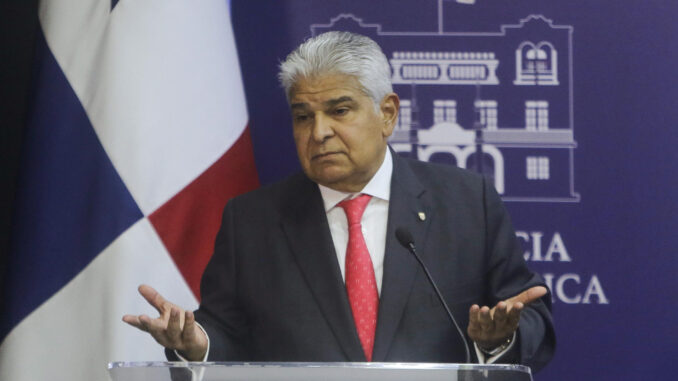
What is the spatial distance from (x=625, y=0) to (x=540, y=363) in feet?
Result: 4.72

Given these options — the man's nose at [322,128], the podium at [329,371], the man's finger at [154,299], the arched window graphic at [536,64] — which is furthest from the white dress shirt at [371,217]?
the podium at [329,371]

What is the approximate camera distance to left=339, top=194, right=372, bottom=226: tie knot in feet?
8.00

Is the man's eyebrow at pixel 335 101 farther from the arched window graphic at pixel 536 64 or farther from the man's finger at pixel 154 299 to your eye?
the arched window graphic at pixel 536 64

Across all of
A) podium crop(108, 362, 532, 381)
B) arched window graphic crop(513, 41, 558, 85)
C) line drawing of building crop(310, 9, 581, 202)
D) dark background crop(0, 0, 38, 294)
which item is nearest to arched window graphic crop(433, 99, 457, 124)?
line drawing of building crop(310, 9, 581, 202)

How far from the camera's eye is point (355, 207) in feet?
8.09

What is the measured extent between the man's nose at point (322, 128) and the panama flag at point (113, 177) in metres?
0.60

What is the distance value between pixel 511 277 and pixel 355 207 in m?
0.42

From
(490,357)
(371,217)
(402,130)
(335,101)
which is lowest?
(490,357)

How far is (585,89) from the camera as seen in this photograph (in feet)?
10.4

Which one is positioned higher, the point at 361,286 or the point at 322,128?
the point at 322,128

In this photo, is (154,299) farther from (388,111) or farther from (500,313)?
(388,111)

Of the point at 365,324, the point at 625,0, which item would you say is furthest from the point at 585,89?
the point at 365,324

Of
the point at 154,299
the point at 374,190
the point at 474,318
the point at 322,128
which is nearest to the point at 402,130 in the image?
the point at 374,190

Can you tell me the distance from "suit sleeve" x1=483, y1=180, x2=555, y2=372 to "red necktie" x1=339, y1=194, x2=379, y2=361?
0.30 meters
